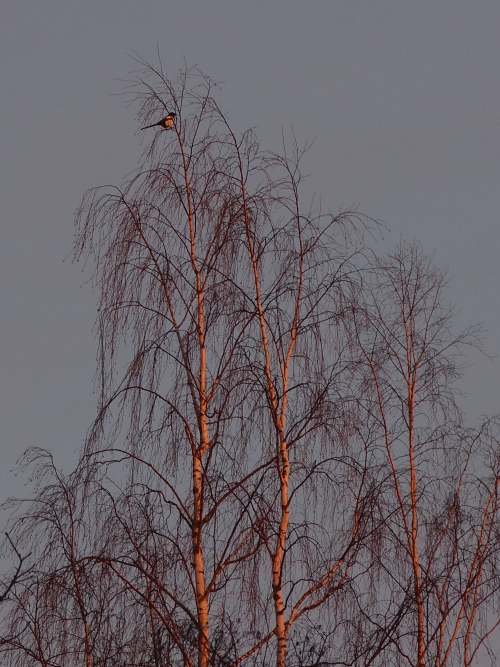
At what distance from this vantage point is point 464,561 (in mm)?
9812

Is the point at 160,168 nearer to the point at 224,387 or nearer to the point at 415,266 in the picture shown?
the point at 224,387

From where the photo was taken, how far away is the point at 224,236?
782 centimetres

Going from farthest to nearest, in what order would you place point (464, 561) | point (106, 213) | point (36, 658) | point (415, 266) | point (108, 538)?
point (415, 266)
point (464, 561)
point (36, 658)
point (106, 213)
point (108, 538)

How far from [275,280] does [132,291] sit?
1.30 m

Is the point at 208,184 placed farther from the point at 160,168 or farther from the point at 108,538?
the point at 108,538

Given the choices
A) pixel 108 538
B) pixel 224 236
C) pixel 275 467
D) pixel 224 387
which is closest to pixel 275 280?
pixel 224 236

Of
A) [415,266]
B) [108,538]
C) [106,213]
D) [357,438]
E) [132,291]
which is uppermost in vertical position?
[415,266]

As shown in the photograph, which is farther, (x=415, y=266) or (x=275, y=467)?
(x=415, y=266)

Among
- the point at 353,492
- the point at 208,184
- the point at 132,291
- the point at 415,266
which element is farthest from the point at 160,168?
the point at 415,266

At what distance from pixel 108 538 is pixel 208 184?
316 centimetres

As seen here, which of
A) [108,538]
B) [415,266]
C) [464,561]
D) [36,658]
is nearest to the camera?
[108,538]

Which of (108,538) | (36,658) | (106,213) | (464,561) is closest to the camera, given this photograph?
(108,538)

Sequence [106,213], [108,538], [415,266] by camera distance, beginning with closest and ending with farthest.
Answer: [108,538] → [106,213] → [415,266]

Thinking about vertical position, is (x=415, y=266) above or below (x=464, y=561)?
above
